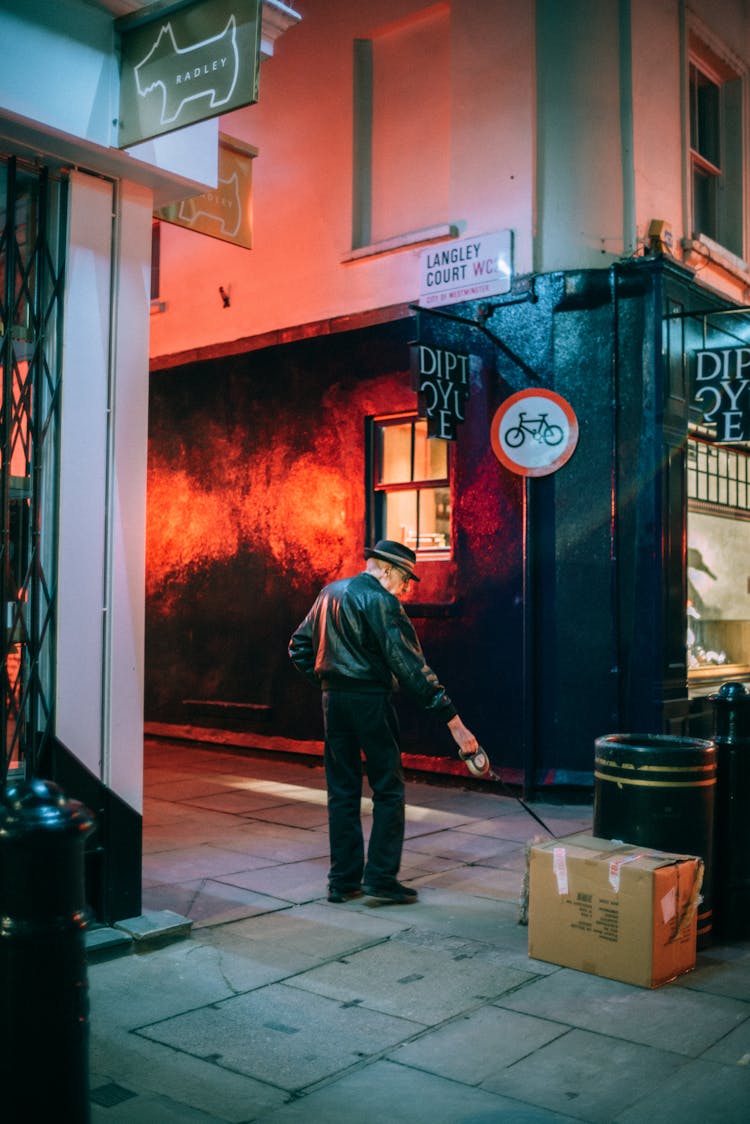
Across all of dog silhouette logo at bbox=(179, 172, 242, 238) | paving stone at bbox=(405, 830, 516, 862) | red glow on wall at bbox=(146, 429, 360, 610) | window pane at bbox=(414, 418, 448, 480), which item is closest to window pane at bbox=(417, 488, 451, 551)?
window pane at bbox=(414, 418, 448, 480)

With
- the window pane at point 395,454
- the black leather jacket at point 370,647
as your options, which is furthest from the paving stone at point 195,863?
the window pane at point 395,454

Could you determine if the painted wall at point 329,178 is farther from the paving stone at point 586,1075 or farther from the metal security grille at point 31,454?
the paving stone at point 586,1075

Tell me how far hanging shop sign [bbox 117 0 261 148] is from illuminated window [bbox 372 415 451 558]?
5348 mm

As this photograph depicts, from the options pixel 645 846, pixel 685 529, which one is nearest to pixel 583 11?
pixel 685 529

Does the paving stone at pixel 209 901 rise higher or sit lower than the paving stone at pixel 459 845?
higher

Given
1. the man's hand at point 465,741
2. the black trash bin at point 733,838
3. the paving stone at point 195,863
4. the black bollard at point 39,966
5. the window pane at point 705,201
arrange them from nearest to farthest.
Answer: the black bollard at point 39,966, the black trash bin at point 733,838, the man's hand at point 465,741, the paving stone at point 195,863, the window pane at point 705,201

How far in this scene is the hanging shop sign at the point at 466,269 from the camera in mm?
9688

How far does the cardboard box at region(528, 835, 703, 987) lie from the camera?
475 cm

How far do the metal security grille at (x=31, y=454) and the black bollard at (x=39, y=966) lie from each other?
8.33 ft

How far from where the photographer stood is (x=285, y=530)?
456 inches

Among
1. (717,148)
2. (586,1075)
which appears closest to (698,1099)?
(586,1075)

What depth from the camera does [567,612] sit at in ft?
31.0

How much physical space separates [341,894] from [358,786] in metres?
0.63

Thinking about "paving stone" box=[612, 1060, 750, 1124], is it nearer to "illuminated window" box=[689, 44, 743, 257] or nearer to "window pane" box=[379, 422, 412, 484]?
"window pane" box=[379, 422, 412, 484]
